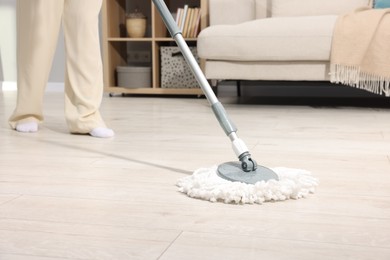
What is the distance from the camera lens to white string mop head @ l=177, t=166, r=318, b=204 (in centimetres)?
103

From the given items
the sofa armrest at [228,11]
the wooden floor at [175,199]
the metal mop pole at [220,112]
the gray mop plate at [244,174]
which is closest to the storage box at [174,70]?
the sofa armrest at [228,11]

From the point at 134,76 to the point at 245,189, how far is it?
2556mm

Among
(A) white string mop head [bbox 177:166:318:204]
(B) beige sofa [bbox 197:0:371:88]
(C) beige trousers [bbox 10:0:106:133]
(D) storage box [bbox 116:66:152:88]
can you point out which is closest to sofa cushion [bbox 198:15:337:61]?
(B) beige sofa [bbox 197:0:371:88]

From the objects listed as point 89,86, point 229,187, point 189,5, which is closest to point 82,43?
point 89,86

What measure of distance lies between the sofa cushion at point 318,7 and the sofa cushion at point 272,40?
0.42 meters

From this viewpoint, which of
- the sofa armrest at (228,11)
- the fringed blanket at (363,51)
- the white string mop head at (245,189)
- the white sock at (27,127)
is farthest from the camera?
the sofa armrest at (228,11)

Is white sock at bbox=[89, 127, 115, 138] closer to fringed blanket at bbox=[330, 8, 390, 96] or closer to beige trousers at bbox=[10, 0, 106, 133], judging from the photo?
beige trousers at bbox=[10, 0, 106, 133]

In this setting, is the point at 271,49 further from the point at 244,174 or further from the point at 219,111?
the point at 244,174

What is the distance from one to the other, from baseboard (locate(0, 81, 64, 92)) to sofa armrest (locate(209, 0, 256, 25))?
1.33 metres

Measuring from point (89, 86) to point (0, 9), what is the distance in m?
2.53

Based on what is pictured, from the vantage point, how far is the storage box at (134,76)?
3.50 m

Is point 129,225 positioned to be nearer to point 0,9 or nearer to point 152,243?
point 152,243

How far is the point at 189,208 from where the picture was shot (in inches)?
40.0

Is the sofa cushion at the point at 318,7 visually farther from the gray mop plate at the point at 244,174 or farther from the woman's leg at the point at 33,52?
the gray mop plate at the point at 244,174
